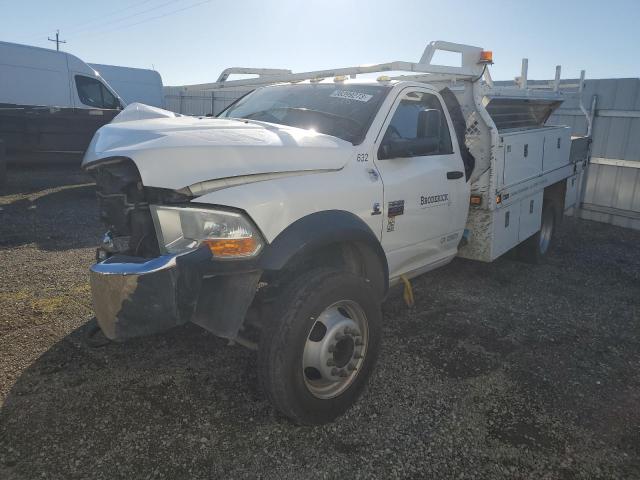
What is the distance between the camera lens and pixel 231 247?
2.50 meters

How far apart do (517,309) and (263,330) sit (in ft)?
9.88

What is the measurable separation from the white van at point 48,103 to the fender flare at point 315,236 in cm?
983

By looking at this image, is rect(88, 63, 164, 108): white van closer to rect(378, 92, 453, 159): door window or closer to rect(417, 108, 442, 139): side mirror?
rect(378, 92, 453, 159): door window

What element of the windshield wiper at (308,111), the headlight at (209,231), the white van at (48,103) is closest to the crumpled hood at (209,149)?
the headlight at (209,231)

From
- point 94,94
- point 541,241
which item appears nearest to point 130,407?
point 541,241

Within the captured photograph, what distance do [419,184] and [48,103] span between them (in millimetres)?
11258

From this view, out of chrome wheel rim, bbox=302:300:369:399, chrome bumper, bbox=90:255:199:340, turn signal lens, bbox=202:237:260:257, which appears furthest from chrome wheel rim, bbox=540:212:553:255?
chrome bumper, bbox=90:255:199:340

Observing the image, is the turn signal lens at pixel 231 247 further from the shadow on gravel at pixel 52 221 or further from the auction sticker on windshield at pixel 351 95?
the shadow on gravel at pixel 52 221

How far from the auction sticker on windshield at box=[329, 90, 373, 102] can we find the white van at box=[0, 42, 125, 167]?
891 cm

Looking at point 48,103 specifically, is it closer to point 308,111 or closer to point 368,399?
point 308,111

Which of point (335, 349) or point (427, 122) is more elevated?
point (427, 122)

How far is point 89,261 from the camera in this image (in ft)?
17.6

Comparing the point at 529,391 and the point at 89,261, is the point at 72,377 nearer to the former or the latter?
the point at 89,261

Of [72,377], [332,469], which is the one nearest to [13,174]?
[72,377]
